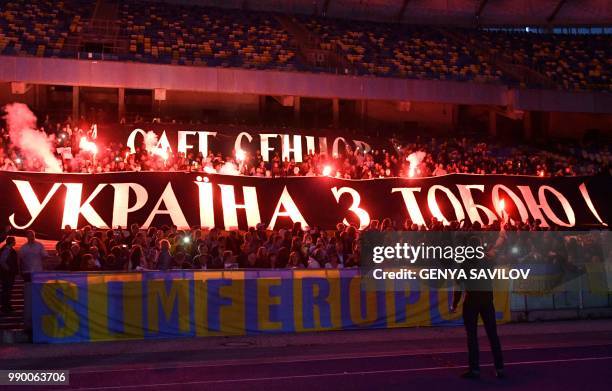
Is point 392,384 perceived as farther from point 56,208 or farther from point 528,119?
point 528,119

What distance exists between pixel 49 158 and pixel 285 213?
22.4 feet

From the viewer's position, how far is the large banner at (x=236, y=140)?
24703mm

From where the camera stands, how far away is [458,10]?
41.5 m

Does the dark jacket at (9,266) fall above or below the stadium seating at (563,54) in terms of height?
below

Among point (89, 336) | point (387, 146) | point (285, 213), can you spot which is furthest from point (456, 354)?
point (387, 146)

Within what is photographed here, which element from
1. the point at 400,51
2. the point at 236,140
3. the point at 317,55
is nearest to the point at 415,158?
the point at 236,140

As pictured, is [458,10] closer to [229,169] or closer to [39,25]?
[39,25]

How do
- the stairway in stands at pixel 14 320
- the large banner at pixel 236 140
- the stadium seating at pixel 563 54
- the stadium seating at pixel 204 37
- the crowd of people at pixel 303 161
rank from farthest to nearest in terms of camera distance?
the stadium seating at pixel 563 54 → the stadium seating at pixel 204 37 → the large banner at pixel 236 140 → the crowd of people at pixel 303 161 → the stairway in stands at pixel 14 320

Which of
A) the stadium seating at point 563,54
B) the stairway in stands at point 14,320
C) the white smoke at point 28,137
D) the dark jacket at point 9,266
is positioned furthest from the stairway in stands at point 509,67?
the dark jacket at point 9,266

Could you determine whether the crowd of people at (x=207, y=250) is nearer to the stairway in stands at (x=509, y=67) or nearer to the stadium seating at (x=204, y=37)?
the stadium seating at (x=204, y=37)

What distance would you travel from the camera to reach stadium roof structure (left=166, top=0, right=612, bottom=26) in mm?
39562

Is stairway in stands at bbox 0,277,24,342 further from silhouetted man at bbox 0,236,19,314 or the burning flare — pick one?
the burning flare

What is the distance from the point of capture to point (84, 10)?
33.7 meters

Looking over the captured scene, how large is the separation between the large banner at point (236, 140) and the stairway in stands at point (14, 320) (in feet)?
32.4
